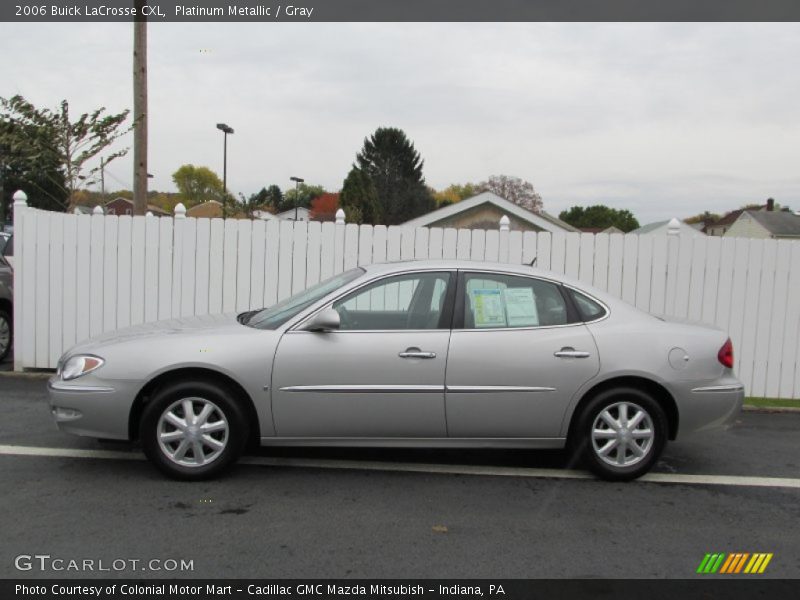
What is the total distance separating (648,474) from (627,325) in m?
1.13

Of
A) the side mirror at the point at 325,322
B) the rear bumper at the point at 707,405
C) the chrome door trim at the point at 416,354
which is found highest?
the side mirror at the point at 325,322

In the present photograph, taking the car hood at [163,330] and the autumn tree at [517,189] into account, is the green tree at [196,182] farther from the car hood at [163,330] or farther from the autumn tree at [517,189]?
the car hood at [163,330]

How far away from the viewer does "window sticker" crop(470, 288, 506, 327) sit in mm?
4816

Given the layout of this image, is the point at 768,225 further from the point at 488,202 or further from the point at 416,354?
the point at 416,354

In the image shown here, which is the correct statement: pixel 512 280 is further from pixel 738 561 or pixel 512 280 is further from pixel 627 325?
pixel 738 561

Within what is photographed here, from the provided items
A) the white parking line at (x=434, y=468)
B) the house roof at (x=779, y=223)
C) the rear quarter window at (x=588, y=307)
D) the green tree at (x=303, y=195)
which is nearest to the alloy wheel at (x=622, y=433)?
the white parking line at (x=434, y=468)

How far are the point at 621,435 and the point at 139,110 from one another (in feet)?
27.4

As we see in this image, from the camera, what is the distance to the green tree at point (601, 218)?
89.7 m

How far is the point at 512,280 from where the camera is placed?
4984mm

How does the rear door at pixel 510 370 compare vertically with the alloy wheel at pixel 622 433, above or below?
above

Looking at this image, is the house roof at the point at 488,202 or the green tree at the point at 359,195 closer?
the house roof at the point at 488,202

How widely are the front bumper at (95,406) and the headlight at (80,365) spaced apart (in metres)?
0.04

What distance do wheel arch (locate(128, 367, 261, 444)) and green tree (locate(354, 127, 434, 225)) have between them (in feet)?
189

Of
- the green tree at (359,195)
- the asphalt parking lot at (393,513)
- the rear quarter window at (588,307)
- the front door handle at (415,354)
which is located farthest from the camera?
the green tree at (359,195)
